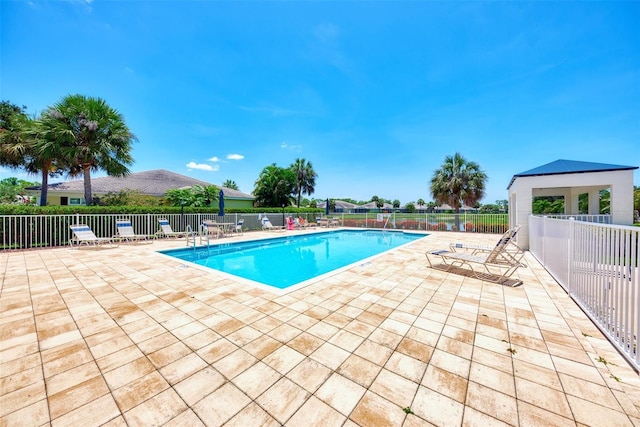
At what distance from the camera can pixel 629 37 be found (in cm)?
784

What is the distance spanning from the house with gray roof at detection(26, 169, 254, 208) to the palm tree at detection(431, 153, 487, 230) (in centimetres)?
1964

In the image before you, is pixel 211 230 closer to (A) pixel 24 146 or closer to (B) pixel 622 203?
(A) pixel 24 146

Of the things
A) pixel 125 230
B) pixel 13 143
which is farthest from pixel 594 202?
pixel 13 143

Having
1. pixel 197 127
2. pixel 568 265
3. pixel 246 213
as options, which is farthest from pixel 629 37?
pixel 197 127

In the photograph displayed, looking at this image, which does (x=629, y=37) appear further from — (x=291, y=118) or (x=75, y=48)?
(x=75, y=48)

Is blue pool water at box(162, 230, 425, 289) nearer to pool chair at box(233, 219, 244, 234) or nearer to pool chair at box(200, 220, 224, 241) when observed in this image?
pool chair at box(200, 220, 224, 241)

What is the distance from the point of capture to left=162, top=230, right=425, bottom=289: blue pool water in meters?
6.28

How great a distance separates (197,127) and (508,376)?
22.5 m

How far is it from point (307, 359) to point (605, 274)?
11.9ft

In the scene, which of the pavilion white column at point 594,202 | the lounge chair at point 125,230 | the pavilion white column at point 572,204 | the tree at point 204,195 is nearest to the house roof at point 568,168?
the pavilion white column at point 594,202

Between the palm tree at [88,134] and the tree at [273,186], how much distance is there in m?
16.3

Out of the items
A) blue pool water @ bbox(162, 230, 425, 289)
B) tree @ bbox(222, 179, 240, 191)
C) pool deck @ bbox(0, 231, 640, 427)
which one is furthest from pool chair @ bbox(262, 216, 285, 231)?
tree @ bbox(222, 179, 240, 191)

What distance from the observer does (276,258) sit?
28.0 feet

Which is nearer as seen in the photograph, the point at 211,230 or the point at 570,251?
the point at 570,251
